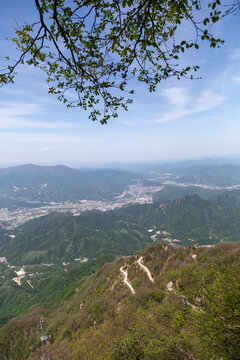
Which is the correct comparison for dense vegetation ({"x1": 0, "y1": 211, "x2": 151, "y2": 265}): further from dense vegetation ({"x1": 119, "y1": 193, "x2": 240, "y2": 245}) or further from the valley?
dense vegetation ({"x1": 119, "y1": 193, "x2": 240, "y2": 245})

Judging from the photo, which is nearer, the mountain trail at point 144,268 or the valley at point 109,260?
the valley at point 109,260

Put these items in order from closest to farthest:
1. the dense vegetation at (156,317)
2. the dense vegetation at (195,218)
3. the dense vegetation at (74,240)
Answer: the dense vegetation at (156,317)
the dense vegetation at (74,240)
the dense vegetation at (195,218)

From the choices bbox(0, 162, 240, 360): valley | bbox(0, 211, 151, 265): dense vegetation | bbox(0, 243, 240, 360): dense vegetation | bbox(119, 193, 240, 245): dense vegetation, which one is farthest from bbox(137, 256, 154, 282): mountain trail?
bbox(119, 193, 240, 245): dense vegetation

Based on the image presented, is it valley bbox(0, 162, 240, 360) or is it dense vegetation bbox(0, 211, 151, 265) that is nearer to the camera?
valley bbox(0, 162, 240, 360)

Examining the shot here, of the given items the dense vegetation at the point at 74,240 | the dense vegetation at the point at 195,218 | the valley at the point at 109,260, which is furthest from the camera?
the dense vegetation at the point at 195,218

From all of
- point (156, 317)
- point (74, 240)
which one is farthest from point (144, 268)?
point (74, 240)

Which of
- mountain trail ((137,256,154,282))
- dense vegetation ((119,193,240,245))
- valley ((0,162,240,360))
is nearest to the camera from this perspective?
valley ((0,162,240,360))

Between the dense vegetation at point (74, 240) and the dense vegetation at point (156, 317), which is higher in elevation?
the dense vegetation at point (156, 317)

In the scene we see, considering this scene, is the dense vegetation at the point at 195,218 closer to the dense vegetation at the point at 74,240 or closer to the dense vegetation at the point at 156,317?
the dense vegetation at the point at 74,240

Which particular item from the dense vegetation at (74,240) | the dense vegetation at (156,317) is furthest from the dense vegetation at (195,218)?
the dense vegetation at (156,317)
